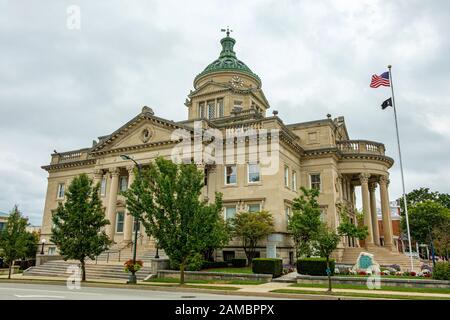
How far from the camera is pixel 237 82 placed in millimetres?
48375

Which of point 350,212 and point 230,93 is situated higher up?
point 230,93

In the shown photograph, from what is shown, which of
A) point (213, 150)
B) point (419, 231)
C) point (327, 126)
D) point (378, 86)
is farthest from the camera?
point (419, 231)

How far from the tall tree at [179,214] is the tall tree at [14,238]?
1320 centimetres

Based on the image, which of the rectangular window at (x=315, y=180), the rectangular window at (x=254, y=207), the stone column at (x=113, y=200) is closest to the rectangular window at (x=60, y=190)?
the stone column at (x=113, y=200)

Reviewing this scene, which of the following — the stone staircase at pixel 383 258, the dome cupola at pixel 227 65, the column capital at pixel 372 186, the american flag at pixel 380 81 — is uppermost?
the dome cupola at pixel 227 65

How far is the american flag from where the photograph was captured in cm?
3041

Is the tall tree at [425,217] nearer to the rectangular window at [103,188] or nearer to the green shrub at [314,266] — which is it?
the green shrub at [314,266]

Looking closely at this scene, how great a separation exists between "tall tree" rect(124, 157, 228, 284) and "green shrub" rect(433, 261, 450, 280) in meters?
12.5

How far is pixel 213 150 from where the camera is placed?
3428cm

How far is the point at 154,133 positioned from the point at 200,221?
54.1 ft

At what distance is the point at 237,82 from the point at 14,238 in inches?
→ 1227

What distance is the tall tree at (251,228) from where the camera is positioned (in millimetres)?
28891
